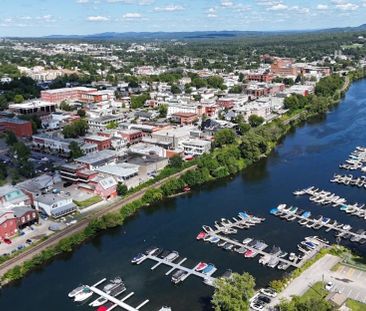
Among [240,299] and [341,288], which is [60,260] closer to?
[240,299]

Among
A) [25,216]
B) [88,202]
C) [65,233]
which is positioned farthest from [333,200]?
[25,216]

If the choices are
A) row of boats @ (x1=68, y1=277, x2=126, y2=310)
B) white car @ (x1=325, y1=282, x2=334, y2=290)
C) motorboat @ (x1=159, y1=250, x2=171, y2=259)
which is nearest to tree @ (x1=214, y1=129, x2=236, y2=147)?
motorboat @ (x1=159, y1=250, x2=171, y2=259)

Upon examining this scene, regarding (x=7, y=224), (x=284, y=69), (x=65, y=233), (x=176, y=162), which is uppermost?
(x=284, y=69)

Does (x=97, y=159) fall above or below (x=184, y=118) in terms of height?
below

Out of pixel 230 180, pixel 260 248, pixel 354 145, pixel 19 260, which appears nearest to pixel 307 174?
pixel 230 180

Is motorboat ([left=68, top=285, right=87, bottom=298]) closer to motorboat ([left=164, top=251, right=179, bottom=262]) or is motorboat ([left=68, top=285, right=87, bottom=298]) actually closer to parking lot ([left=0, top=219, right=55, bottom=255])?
motorboat ([left=164, top=251, right=179, bottom=262])

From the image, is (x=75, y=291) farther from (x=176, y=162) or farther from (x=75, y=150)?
(x=75, y=150)
